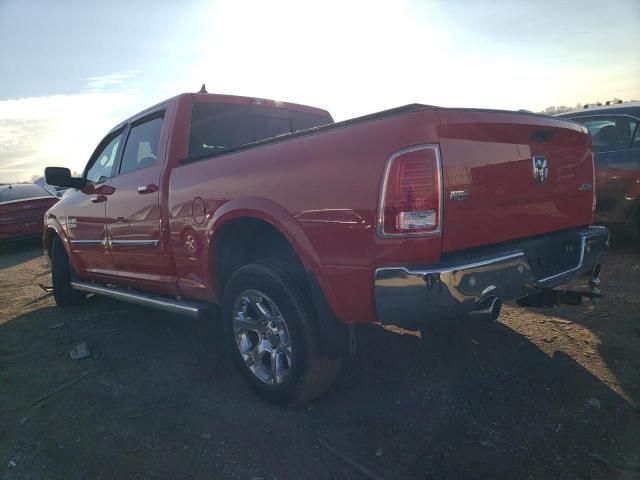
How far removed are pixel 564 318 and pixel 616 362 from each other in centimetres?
84

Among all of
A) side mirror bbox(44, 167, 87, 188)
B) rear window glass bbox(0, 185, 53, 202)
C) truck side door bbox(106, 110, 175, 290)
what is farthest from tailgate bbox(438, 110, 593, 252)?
rear window glass bbox(0, 185, 53, 202)

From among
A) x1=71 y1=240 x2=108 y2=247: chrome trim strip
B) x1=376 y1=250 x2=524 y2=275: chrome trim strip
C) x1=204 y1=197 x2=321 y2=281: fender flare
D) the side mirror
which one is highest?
the side mirror

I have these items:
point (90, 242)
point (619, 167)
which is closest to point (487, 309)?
point (90, 242)

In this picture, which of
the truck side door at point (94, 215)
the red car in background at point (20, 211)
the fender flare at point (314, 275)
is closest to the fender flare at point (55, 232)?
the truck side door at point (94, 215)

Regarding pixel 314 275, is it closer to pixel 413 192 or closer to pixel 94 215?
pixel 413 192

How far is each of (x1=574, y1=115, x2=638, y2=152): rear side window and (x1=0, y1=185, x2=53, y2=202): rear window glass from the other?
37.7ft

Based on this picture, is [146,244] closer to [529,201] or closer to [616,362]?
[529,201]

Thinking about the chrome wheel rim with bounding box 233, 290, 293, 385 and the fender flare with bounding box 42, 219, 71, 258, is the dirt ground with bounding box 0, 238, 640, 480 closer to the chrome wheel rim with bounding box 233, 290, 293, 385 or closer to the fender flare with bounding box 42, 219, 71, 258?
the chrome wheel rim with bounding box 233, 290, 293, 385

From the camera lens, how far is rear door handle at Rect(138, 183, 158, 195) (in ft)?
11.0

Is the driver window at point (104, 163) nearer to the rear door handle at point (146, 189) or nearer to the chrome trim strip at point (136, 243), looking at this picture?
the chrome trim strip at point (136, 243)

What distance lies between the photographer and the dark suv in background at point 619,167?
509cm

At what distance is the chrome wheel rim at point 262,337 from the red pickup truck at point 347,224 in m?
0.01

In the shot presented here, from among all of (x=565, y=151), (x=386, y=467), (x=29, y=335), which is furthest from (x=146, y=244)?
(x=565, y=151)

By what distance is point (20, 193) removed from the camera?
33.8ft
